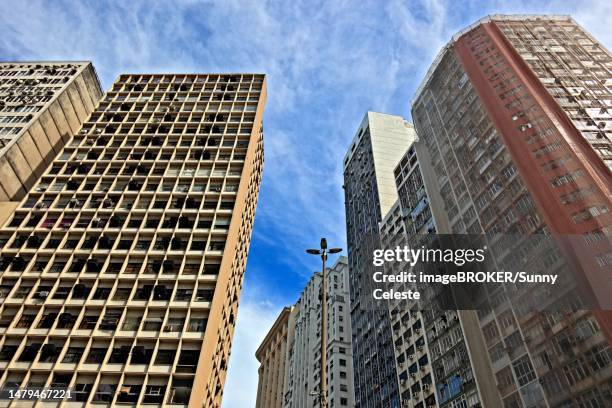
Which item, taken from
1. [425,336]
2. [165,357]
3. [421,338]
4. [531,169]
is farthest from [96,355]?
[531,169]

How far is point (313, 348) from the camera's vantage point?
8800 cm

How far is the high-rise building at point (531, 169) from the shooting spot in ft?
103

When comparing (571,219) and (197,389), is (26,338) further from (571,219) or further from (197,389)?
(571,219)

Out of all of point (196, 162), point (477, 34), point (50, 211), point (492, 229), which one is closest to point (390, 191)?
point (477, 34)

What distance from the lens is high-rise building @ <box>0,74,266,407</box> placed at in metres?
27.1

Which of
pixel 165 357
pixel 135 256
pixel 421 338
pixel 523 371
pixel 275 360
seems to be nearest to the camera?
pixel 165 357

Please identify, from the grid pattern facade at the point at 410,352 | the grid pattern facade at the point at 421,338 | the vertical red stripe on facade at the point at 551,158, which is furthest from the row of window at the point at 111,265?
the grid pattern facade at the point at 410,352

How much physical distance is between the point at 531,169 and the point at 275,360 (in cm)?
9215

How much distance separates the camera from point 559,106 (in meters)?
43.2

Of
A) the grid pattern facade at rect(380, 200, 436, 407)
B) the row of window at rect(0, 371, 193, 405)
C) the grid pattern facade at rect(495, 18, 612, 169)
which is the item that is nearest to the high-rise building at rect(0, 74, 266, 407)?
the row of window at rect(0, 371, 193, 405)

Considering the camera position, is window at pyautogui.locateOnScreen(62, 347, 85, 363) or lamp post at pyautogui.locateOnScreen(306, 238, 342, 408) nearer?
lamp post at pyautogui.locateOnScreen(306, 238, 342, 408)

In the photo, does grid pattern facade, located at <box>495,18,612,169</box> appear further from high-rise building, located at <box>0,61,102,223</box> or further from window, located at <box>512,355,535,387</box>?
high-rise building, located at <box>0,61,102,223</box>

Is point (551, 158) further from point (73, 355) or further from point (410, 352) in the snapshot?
point (73, 355)

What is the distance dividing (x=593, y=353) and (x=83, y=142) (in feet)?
150
